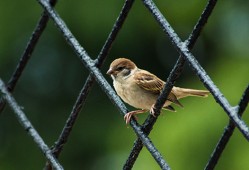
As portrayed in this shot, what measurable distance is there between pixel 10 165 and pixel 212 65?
61.3 inches

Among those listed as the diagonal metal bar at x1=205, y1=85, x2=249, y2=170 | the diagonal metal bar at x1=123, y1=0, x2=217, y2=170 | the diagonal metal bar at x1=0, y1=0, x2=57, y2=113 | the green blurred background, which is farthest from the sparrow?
the green blurred background

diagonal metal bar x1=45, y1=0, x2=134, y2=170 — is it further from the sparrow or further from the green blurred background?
the green blurred background

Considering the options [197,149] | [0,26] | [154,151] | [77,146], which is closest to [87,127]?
[77,146]

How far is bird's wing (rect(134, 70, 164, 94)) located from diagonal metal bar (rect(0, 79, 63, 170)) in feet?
2.70

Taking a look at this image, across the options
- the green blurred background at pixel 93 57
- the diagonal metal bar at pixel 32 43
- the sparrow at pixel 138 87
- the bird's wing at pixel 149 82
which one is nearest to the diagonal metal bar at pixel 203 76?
the diagonal metal bar at pixel 32 43

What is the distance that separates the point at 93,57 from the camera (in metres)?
4.68

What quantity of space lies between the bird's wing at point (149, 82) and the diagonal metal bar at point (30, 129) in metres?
0.82

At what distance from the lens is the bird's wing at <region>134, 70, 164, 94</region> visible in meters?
2.42

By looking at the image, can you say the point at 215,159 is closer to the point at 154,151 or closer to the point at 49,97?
the point at 154,151

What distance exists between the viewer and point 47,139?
4.81 meters

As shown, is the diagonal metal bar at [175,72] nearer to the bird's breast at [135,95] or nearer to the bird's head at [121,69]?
the bird's breast at [135,95]

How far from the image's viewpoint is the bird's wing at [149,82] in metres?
2.42

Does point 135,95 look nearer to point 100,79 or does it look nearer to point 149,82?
point 149,82

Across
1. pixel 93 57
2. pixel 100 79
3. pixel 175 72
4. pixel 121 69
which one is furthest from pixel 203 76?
pixel 93 57
